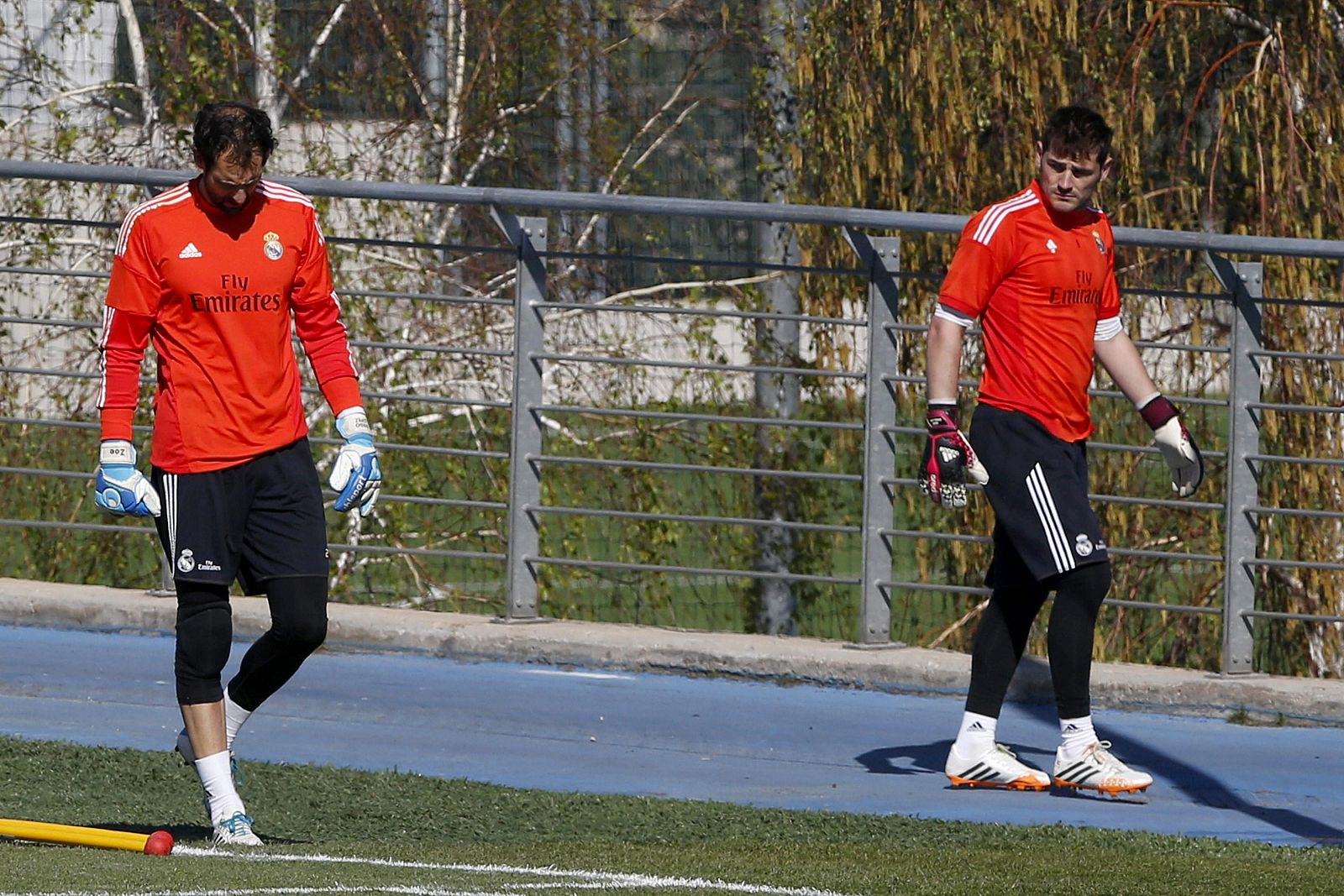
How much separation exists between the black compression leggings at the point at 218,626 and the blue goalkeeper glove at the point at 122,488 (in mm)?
228

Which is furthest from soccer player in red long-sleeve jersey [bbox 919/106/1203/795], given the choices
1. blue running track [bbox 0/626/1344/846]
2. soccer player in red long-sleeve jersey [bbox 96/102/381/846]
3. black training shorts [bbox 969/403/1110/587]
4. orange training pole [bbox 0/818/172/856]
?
orange training pole [bbox 0/818/172/856]

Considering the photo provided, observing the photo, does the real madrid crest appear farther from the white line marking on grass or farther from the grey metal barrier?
the grey metal barrier

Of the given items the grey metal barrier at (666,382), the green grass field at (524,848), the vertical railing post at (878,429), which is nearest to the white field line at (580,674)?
the grey metal barrier at (666,382)

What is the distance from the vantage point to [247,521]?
6359 mm

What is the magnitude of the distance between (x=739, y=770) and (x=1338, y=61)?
5.31 m

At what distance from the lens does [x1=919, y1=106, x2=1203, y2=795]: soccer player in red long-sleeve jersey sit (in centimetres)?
709

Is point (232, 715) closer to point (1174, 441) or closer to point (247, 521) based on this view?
point (247, 521)

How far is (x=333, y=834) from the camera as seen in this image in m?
6.78

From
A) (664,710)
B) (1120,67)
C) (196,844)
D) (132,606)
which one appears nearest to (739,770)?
(664,710)

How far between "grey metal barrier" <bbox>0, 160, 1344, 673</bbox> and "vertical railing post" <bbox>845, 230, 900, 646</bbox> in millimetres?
10

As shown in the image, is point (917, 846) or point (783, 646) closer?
point (917, 846)

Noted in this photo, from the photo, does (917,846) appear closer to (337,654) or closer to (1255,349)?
(1255,349)

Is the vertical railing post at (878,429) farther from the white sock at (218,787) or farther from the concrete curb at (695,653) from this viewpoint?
the white sock at (218,787)

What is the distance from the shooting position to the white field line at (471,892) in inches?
209
